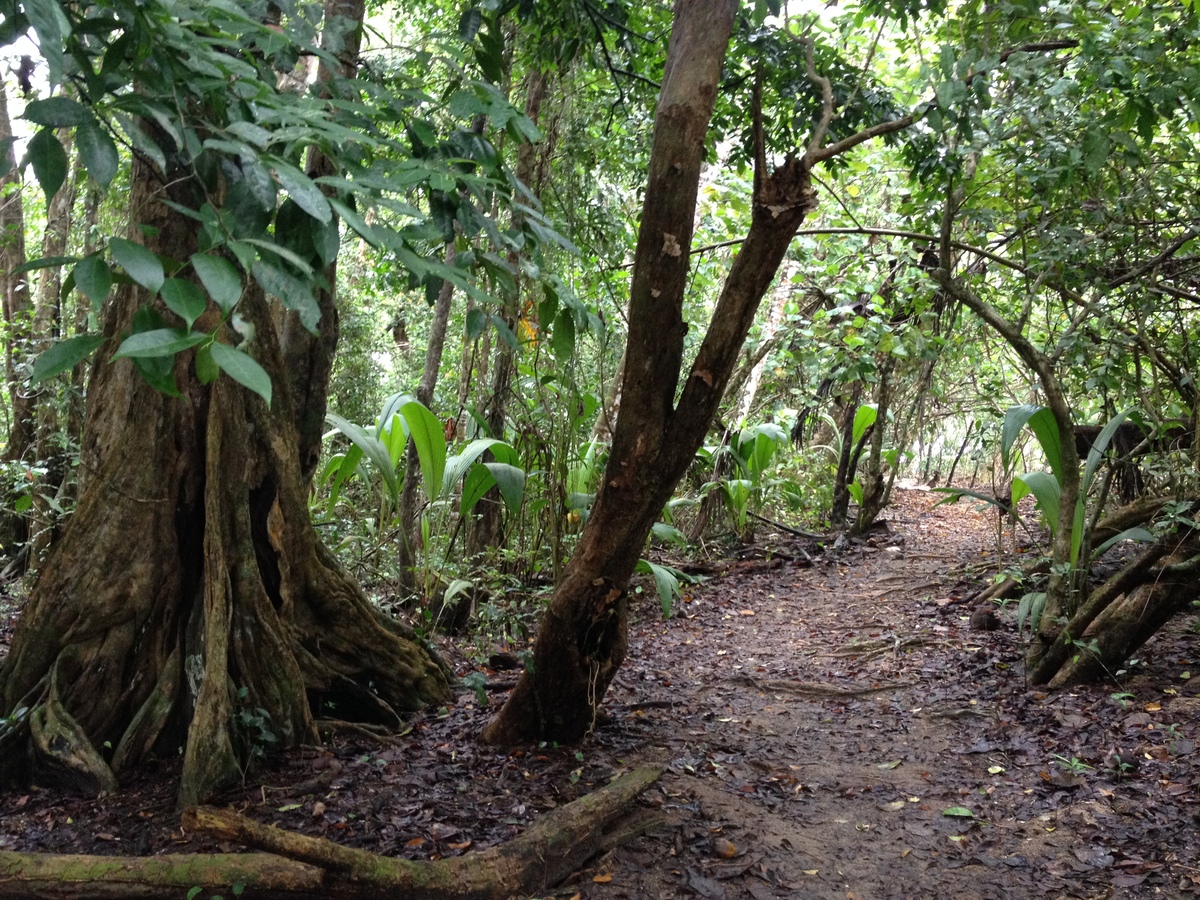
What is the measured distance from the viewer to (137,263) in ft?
4.14

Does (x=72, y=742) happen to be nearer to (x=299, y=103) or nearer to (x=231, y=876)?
(x=231, y=876)

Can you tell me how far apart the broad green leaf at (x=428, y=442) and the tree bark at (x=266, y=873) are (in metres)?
2.29

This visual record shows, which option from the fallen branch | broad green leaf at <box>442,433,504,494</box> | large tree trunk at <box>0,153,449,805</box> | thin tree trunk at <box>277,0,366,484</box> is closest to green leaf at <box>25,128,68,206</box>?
large tree trunk at <box>0,153,449,805</box>

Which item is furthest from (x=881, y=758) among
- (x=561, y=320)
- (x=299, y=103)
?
(x=299, y=103)

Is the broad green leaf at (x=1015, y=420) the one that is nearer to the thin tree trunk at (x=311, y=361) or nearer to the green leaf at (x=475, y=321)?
the green leaf at (x=475, y=321)

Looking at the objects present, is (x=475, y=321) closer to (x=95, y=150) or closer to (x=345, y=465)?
(x=95, y=150)

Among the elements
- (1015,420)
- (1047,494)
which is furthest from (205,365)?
(1047,494)

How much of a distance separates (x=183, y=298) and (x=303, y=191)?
0.24 meters

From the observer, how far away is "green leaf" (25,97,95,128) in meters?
1.33

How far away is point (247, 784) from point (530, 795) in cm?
93

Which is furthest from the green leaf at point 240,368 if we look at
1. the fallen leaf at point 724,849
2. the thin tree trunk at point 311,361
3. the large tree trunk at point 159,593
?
the thin tree trunk at point 311,361

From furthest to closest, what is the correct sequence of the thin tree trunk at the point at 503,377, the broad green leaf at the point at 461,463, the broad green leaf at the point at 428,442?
the thin tree trunk at the point at 503,377, the broad green leaf at the point at 461,463, the broad green leaf at the point at 428,442

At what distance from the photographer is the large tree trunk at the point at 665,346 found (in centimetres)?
249

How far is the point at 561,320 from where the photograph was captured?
7.64 ft
